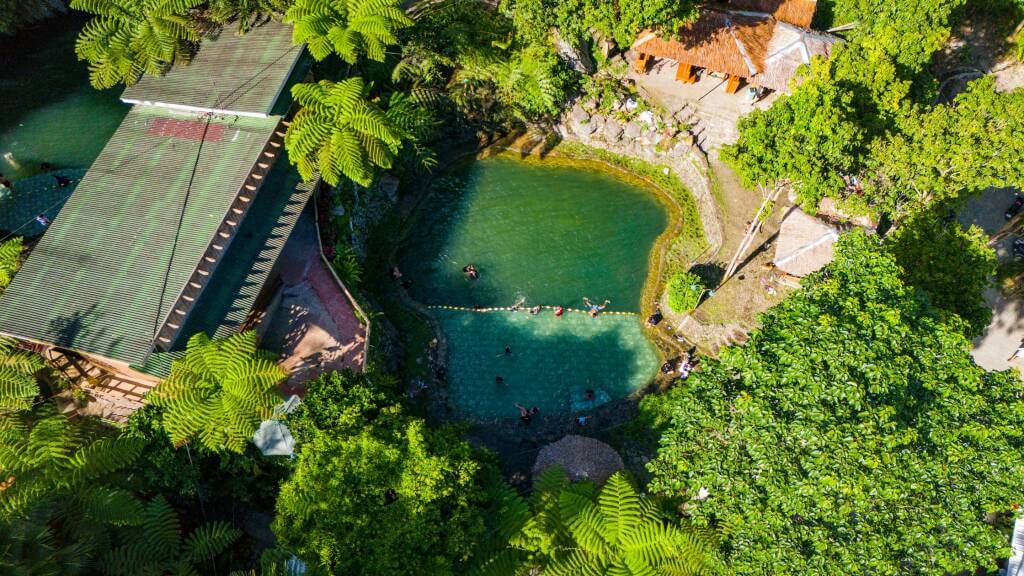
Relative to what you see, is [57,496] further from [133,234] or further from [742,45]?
[742,45]

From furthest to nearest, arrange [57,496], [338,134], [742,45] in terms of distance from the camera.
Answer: [742,45]
[338,134]
[57,496]

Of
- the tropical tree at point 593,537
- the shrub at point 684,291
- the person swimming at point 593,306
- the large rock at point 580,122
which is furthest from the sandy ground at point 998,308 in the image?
the tropical tree at point 593,537

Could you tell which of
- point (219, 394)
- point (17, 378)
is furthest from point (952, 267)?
point (17, 378)

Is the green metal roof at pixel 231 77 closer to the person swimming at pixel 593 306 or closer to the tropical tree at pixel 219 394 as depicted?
the tropical tree at pixel 219 394

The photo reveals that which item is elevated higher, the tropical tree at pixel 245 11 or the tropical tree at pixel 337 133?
the tropical tree at pixel 245 11

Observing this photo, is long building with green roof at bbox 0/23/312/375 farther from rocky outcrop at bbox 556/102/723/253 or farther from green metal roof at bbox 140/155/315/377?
rocky outcrop at bbox 556/102/723/253
